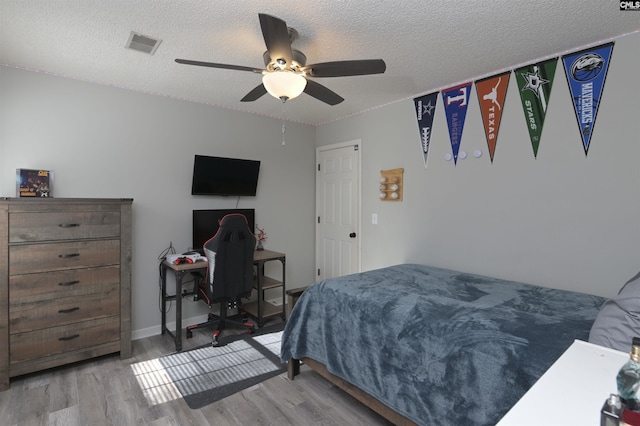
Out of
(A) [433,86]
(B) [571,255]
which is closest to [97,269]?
(A) [433,86]

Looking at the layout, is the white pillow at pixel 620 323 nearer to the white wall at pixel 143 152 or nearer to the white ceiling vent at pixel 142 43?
the white ceiling vent at pixel 142 43

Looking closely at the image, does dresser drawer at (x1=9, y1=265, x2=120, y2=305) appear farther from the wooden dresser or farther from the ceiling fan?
the ceiling fan

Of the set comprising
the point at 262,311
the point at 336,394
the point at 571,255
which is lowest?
the point at 336,394

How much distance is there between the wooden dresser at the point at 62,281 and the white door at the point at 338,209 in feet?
8.12

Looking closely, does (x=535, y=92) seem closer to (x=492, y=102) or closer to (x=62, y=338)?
(x=492, y=102)

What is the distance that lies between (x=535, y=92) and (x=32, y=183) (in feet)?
13.7

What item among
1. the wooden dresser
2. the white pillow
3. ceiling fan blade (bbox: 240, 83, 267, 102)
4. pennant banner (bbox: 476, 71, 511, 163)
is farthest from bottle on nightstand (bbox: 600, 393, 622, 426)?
the wooden dresser

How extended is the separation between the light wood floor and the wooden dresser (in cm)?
22

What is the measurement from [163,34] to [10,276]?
82.2 inches

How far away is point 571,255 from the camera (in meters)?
2.48

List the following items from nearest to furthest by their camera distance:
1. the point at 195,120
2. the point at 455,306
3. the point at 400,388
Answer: the point at 400,388 < the point at 455,306 < the point at 195,120

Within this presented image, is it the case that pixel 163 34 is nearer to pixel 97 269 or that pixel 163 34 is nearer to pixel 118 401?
pixel 97 269

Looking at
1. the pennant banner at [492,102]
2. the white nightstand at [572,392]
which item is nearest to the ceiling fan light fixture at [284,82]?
the pennant banner at [492,102]

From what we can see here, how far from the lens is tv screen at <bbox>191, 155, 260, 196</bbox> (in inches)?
144
